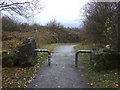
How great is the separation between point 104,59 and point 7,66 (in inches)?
185

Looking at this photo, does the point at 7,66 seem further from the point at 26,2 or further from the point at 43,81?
the point at 26,2

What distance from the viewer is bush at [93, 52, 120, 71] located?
6.73m

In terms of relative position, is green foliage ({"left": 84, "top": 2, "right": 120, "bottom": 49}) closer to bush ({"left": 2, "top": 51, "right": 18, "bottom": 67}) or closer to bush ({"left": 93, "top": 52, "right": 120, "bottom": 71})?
bush ({"left": 93, "top": 52, "right": 120, "bottom": 71})

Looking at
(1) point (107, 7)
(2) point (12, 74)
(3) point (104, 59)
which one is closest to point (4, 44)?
(2) point (12, 74)

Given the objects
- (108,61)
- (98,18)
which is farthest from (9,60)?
(98,18)

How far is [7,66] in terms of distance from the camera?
7879 millimetres

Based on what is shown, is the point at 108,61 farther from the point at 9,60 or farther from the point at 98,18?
the point at 98,18

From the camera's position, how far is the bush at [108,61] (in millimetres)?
6732

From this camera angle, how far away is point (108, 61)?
6805 millimetres

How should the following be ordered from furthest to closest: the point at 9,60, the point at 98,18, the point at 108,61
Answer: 1. the point at 98,18
2. the point at 9,60
3. the point at 108,61

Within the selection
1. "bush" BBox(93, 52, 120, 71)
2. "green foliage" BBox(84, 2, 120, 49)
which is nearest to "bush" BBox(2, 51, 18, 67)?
"bush" BBox(93, 52, 120, 71)

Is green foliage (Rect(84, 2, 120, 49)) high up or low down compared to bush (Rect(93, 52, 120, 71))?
up

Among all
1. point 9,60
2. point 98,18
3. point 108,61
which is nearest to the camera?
point 108,61

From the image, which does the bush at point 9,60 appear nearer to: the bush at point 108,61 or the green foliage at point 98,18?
the bush at point 108,61
